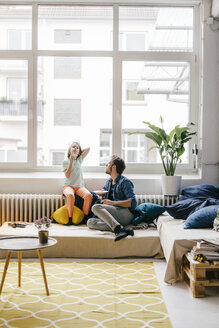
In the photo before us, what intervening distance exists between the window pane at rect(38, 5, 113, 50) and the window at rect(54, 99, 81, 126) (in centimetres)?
74

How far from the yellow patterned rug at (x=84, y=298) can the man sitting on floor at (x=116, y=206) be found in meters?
0.53

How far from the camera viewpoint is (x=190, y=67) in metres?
5.57

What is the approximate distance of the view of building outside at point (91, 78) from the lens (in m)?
5.54

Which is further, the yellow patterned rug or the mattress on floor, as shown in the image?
the mattress on floor

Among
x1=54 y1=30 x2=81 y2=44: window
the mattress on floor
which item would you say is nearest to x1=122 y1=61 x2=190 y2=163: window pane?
x1=54 y1=30 x2=81 y2=44: window

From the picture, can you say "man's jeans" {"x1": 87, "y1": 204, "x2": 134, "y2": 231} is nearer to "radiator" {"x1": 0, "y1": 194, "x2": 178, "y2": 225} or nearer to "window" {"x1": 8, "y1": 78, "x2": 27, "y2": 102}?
"radiator" {"x1": 0, "y1": 194, "x2": 178, "y2": 225}

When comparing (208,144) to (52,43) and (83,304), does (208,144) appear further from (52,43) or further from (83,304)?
(83,304)

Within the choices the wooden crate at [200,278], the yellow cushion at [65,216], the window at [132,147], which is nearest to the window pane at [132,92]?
the window at [132,147]

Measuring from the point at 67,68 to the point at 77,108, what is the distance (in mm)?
555

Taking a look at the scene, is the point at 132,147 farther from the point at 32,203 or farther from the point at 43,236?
the point at 43,236

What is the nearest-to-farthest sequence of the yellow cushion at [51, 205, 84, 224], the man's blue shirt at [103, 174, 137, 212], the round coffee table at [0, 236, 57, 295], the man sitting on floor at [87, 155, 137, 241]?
the round coffee table at [0, 236, 57, 295]
the man sitting on floor at [87, 155, 137, 241]
the man's blue shirt at [103, 174, 137, 212]
the yellow cushion at [51, 205, 84, 224]

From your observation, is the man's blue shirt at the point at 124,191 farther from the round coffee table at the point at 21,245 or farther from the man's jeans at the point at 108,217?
the round coffee table at the point at 21,245

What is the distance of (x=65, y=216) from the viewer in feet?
15.8

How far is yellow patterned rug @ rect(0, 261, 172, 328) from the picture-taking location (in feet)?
8.61
